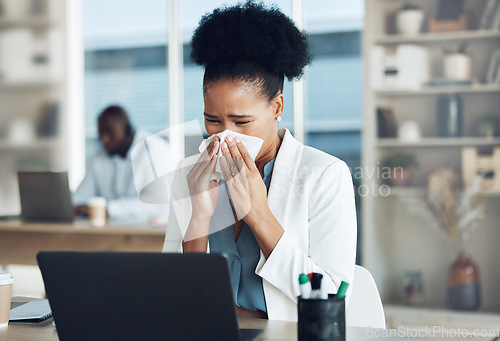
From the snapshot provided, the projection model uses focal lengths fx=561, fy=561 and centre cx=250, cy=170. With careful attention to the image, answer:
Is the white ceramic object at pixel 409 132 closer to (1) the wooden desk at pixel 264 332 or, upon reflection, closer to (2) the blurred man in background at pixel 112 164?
(2) the blurred man in background at pixel 112 164

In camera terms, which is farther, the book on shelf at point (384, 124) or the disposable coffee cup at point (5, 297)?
the book on shelf at point (384, 124)

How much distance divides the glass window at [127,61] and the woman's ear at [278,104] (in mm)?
2981

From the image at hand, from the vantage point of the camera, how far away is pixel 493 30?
308cm

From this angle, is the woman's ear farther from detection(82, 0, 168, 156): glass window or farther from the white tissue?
detection(82, 0, 168, 156): glass window

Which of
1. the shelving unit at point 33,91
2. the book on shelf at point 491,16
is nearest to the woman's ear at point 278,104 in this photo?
the book on shelf at point 491,16

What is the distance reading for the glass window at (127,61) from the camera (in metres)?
4.23

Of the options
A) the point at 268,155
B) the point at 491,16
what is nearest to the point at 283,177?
the point at 268,155

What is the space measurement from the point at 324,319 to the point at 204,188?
520mm

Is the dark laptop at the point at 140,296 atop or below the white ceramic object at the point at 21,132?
below

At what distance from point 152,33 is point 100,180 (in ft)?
4.28

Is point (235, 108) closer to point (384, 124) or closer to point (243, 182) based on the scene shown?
point (243, 182)

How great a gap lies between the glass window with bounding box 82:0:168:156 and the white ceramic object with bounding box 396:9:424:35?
5.85 feet

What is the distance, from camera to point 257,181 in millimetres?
1203

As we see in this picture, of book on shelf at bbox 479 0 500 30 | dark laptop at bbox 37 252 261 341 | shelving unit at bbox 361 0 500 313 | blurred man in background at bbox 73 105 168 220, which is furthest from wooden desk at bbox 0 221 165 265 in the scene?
book on shelf at bbox 479 0 500 30
